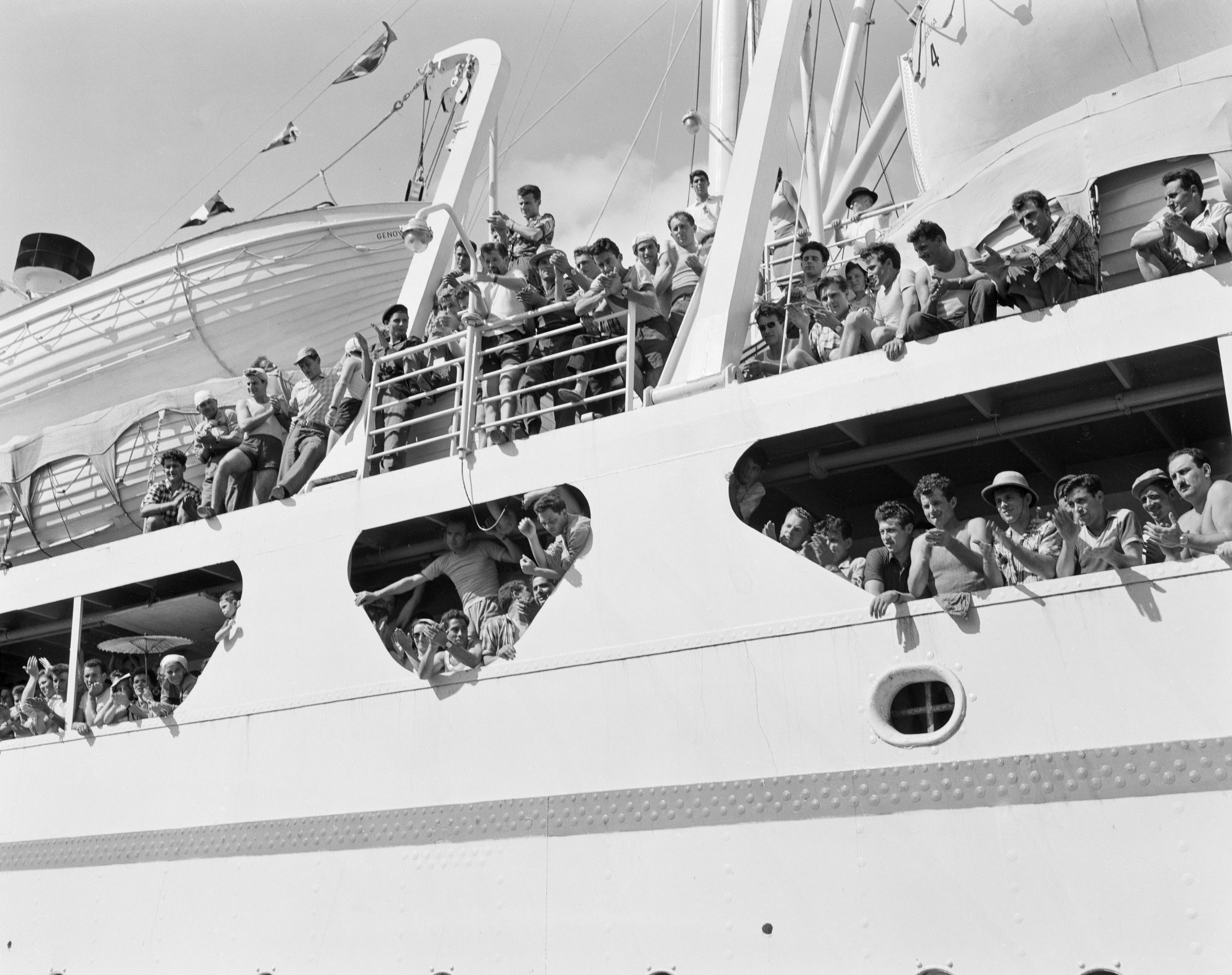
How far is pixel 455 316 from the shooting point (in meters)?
10.6

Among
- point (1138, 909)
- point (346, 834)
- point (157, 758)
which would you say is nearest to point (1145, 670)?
point (1138, 909)

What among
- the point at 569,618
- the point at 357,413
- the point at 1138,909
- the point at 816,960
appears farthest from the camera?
the point at 357,413

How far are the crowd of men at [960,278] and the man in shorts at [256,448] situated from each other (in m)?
4.66

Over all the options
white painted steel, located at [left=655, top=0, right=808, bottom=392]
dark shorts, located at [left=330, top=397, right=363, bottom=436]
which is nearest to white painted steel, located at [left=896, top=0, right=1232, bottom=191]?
white painted steel, located at [left=655, top=0, right=808, bottom=392]

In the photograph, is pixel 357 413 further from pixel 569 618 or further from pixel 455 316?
pixel 569 618

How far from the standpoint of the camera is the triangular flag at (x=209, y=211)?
17.5 metres

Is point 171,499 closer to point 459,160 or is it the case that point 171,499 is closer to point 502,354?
point 502,354

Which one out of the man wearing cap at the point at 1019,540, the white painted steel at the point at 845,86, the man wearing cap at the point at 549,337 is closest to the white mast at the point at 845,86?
the white painted steel at the point at 845,86

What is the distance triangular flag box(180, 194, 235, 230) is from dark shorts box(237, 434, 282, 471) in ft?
23.9

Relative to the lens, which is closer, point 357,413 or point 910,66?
point 357,413

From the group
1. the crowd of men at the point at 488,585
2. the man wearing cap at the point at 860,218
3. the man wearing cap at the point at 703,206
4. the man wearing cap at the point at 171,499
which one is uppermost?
the man wearing cap at the point at 860,218

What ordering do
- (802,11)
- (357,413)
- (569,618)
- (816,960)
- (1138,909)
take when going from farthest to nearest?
(357,413) < (802,11) < (569,618) < (816,960) < (1138,909)

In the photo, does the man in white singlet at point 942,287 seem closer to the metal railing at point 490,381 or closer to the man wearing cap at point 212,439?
the metal railing at point 490,381

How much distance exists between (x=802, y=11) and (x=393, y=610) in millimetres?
5720
